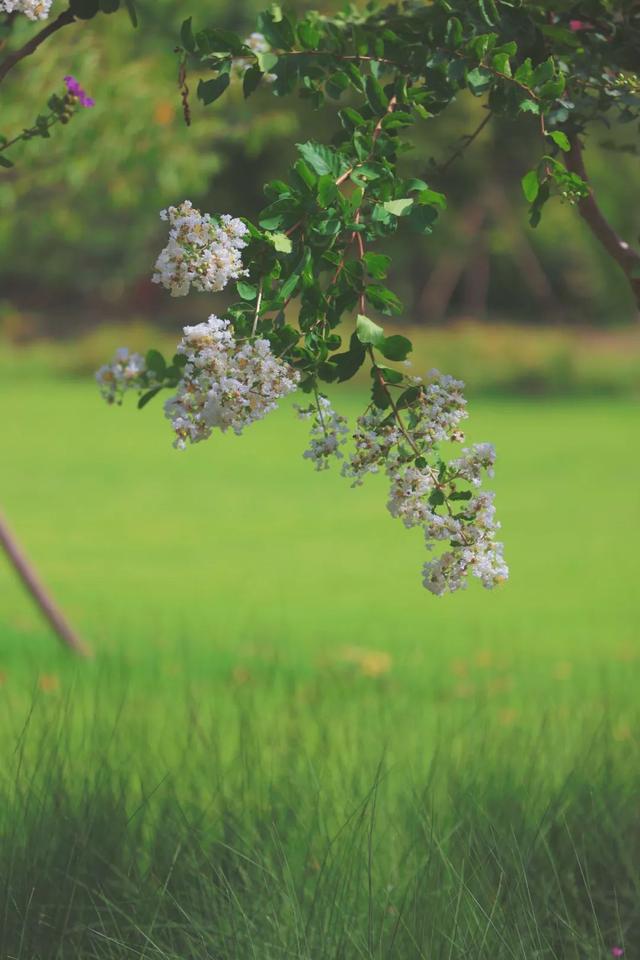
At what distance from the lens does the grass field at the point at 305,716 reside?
10.1 feet

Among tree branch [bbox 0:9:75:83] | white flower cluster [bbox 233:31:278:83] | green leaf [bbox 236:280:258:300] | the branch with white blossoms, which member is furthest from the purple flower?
green leaf [bbox 236:280:258:300]

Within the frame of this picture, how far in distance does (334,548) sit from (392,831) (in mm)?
7714

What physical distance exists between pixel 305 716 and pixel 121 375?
10.7ft

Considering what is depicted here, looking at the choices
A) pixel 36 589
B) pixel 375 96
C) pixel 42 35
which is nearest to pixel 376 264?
pixel 375 96

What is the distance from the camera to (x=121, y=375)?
10.2ft

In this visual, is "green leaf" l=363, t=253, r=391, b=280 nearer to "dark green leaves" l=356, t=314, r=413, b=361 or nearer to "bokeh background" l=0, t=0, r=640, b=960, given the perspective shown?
"dark green leaves" l=356, t=314, r=413, b=361

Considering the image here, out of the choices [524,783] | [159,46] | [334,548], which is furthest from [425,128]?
[524,783]

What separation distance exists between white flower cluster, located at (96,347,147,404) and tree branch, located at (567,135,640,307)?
116 centimetres

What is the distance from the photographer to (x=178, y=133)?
772 cm

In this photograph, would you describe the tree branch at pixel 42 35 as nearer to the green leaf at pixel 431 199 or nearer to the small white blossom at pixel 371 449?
the green leaf at pixel 431 199

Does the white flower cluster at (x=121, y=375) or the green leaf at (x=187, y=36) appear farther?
the white flower cluster at (x=121, y=375)

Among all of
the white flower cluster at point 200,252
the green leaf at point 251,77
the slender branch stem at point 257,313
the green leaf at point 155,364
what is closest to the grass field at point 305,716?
the green leaf at point 155,364

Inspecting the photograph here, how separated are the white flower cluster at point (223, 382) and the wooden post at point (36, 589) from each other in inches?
144

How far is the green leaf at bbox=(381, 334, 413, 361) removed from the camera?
2.64m
